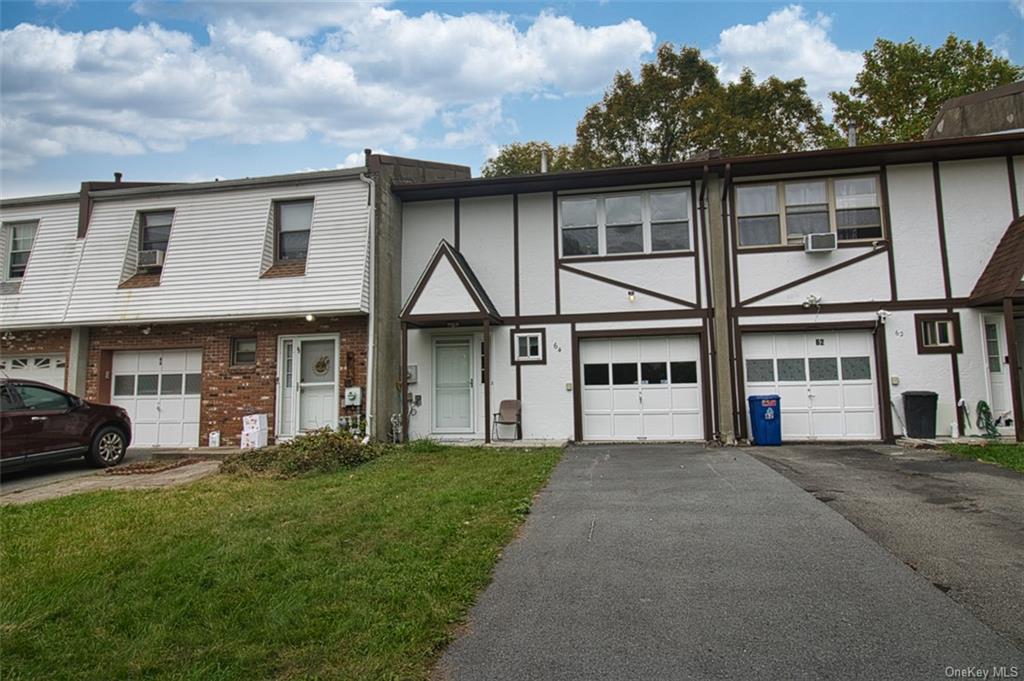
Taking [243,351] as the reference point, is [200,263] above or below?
above

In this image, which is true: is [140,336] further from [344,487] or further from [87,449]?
[344,487]

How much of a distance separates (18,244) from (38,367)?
3.12 m

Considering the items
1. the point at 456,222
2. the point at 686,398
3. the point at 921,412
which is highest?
the point at 456,222

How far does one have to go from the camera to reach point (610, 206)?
40.7 ft

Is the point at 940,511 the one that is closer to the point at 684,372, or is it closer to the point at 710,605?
the point at 710,605

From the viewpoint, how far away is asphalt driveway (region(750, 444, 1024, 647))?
3875mm

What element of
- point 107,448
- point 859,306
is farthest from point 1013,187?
point 107,448

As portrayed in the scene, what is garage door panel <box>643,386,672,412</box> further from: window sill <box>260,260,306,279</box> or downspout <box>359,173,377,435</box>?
window sill <box>260,260,306,279</box>

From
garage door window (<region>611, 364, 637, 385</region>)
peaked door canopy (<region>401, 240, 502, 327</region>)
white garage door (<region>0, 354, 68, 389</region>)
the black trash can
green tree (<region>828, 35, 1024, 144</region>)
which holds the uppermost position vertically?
green tree (<region>828, 35, 1024, 144</region>)

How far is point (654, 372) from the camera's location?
1199 cm

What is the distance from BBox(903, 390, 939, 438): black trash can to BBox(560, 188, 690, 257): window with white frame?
16.7 feet

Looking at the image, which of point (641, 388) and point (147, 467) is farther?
point (641, 388)

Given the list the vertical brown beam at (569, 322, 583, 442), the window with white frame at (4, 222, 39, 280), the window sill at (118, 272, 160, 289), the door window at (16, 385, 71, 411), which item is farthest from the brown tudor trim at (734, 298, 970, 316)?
the window with white frame at (4, 222, 39, 280)

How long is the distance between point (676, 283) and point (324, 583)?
9650mm
